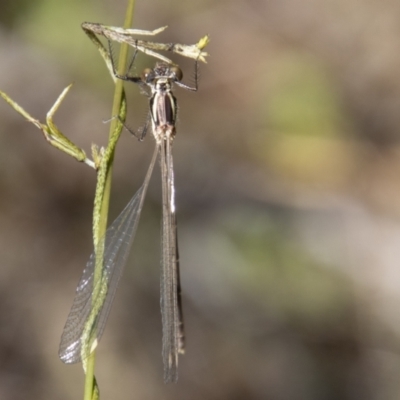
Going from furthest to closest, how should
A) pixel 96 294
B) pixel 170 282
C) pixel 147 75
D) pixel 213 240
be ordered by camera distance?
pixel 213 240 → pixel 170 282 → pixel 147 75 → pixel 96 294

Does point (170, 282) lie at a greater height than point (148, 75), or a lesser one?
lesser

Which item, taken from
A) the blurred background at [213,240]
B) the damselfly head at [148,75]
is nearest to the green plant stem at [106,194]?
the damselfly head at [148,75]

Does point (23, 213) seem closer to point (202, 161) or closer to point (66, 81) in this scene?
point (66, 81)

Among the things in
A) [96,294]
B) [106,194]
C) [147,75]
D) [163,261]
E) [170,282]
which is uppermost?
[147,75]

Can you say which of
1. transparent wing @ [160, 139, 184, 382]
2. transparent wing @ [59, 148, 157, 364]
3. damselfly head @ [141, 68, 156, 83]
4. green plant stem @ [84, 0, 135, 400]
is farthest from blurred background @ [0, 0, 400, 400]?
green plant stem @ [84, 0, 135, 400]

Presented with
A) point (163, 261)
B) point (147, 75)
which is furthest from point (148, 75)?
point (163, 261)

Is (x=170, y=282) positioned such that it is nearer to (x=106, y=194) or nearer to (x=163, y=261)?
(x=163, y=261)

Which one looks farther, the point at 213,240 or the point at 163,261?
the point at 213,240
